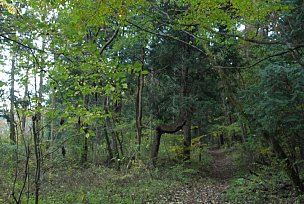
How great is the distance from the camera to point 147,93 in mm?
14008

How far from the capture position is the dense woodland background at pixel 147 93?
357cm

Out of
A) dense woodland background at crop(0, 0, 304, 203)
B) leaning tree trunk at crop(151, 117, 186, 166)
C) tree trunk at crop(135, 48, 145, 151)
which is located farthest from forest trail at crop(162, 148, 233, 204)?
tree trunk at crop(135, 48, 145, 151)

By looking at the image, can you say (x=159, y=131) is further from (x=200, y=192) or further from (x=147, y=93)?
(x=200, y=192)

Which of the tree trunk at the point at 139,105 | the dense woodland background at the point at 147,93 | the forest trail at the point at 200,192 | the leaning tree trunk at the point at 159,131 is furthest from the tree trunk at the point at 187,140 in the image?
the tree trunk at the point at 139,105

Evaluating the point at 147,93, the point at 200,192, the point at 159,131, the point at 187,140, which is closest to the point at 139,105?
the point at 159,131

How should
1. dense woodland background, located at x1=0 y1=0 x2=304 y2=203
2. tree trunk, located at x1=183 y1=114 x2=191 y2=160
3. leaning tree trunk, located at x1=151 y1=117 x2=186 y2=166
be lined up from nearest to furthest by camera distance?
dense woodland background, located at x1=0 y1=0 x2=304 y2=203
leaning tree trunk, located at x1=151 y1=117 x2=186 y2=166
tree trunk, located at x1=183 y1=114 x2=191 y2=160

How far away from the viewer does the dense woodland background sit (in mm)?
3572

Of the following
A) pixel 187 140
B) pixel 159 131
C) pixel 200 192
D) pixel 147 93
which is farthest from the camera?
pixel 147 93

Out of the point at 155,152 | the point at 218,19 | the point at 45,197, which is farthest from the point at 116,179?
the point at 218,19

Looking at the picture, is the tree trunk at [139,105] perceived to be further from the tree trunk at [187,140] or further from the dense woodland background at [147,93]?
the tree trunk at [187,140]

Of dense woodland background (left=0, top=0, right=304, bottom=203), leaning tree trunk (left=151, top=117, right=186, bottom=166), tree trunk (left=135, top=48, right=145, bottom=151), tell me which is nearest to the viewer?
dense woodland background (left=0, top=0, right=304, bottom=203)

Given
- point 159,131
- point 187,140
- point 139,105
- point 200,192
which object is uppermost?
point 139,105

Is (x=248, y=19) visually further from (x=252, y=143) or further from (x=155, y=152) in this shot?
(x=155, y=152)

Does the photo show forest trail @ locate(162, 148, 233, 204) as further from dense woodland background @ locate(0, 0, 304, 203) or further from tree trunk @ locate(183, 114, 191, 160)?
tree trunk @ locate(183, 114, 191, 160)
